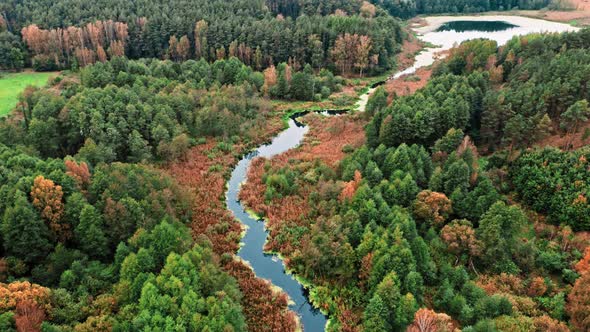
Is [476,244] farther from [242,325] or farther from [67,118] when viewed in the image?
[67,118]

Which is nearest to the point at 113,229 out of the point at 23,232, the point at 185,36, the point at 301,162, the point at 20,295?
the point at 23,232

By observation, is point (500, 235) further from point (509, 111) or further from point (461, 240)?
point (509, 111)

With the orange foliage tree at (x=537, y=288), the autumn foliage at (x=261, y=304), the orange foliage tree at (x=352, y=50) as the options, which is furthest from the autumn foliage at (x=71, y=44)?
the orange foliage tree at (x=537, y=288)

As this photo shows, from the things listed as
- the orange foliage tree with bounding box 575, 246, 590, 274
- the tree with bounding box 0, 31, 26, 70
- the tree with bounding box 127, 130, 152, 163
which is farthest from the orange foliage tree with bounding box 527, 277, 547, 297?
the tree with bounding box 0, 31, 26, 70

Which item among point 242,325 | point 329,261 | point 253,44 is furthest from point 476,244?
point 253,44

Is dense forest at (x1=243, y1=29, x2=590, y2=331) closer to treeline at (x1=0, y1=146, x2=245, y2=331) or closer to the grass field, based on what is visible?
treeline at (x1=0, y1=146, x2=245, y2=331)

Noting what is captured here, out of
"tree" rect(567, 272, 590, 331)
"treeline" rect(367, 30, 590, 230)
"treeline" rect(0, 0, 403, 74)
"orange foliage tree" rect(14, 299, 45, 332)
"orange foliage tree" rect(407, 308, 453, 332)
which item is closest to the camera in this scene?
"orange foliage tree" rect(14, 299, 45, 332)
